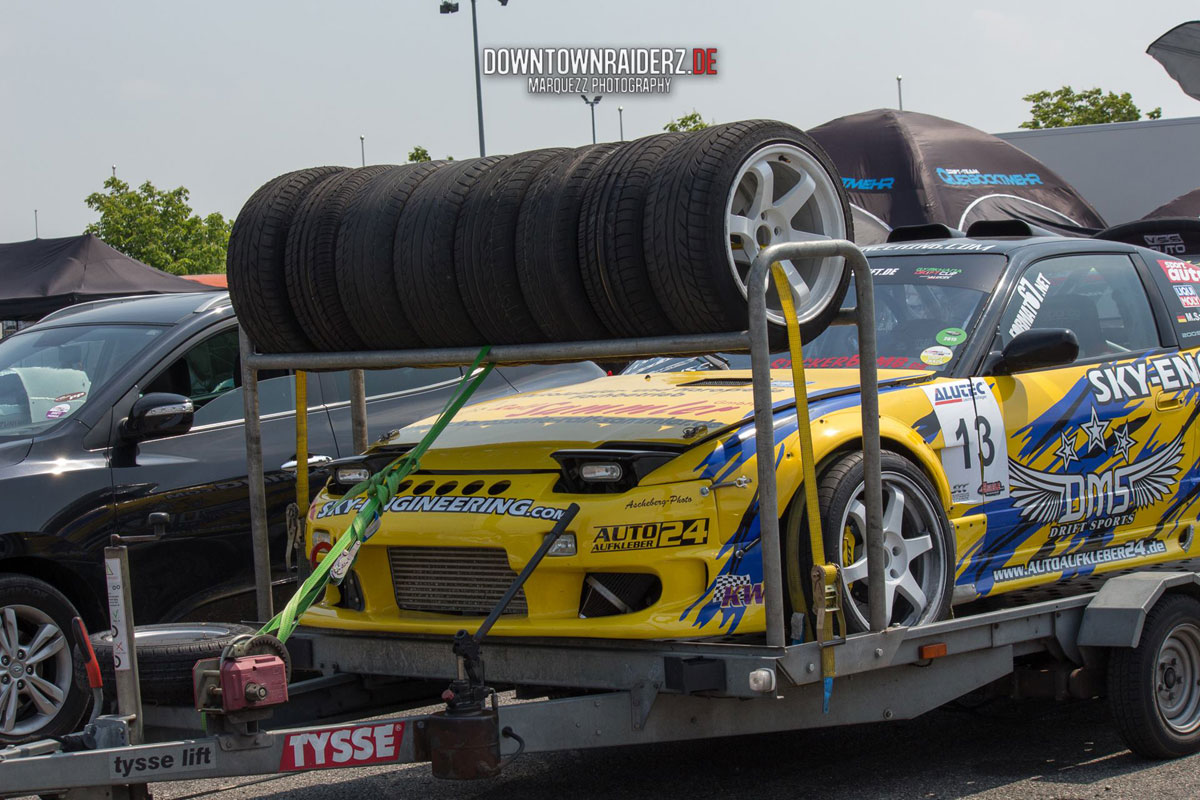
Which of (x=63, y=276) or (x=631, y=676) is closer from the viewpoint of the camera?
(x=631, y=676)

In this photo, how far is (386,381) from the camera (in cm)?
709

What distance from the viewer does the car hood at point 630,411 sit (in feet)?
15.0

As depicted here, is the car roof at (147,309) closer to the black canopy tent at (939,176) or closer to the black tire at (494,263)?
the black tire at (494,263)

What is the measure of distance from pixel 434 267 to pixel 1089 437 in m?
2.69

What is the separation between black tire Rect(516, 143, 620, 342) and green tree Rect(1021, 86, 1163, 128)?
43.3 m

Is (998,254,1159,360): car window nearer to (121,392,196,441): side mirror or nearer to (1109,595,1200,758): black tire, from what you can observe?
(1109,595,1200,758): black tire

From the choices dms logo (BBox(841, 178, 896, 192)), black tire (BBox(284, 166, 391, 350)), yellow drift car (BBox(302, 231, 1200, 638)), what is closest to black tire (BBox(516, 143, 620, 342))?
yellow drift car (BBox(302, 231, 1200, 638))

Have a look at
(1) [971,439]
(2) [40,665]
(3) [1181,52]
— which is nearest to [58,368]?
(2) [40,665]

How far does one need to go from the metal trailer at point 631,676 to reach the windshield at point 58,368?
5.43 ft

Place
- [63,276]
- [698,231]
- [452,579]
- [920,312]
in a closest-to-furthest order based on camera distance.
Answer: [698,231] < [452,579] < [920,312] < [63,276]

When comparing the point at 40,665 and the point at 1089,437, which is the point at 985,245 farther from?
the point at 40,665

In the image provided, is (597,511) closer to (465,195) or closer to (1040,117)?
(465,195)

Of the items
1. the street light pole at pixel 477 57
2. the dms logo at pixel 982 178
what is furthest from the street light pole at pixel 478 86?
the dms logo at pixel 982 178

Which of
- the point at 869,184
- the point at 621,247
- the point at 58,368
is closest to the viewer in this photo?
the point at 621,247
